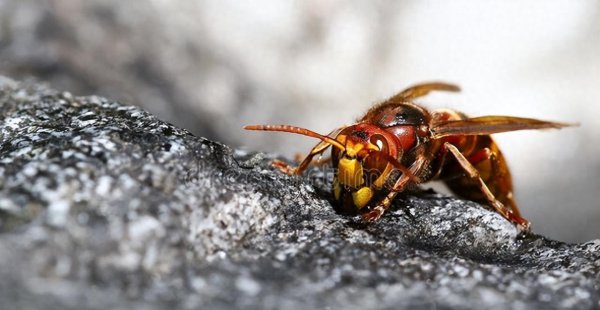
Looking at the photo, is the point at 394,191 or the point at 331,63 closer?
the point at 394,191

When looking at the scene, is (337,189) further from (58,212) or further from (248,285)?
(58,212)

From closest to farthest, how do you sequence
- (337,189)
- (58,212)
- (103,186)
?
(58,212) < (103,186) < (337,189)

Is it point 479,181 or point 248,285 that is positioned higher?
point 479,181

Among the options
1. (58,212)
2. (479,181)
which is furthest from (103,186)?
(479,181)

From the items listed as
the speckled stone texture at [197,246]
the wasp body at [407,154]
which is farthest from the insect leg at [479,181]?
the speckled stone texture at [197,246]

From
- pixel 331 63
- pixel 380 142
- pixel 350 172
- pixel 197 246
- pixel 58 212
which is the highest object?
pixel 331 63

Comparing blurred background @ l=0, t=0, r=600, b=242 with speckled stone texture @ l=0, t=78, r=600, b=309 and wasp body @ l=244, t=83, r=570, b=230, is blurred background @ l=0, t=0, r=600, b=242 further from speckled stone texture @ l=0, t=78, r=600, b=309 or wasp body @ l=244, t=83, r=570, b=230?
speckled stone texture @ l=0, t=78, r=600, b=309

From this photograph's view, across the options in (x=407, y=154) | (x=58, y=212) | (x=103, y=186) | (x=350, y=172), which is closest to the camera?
(x=58, y=212)

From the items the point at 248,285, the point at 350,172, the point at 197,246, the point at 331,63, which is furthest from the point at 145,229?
the point at 331,63
